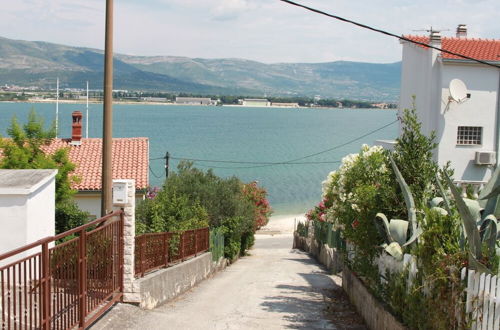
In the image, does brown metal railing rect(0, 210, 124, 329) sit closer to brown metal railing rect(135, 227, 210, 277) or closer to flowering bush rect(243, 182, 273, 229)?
brown metal railing rect(135, 227, 210, 277)

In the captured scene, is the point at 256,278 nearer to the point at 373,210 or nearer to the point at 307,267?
the point at 307,267

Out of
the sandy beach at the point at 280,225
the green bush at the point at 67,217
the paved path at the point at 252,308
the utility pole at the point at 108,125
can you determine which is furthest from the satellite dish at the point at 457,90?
the sandy beach at the point at 280,225

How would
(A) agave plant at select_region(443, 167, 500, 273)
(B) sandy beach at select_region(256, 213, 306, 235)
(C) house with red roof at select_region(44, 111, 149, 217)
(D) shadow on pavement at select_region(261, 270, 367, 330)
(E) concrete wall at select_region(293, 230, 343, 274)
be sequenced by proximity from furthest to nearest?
(B) sandy beach at select_region(256, 213, 306, 235) < (C) house with red roof at select_region(44, 111, 149, 217) < (E) concrete wall at select_region(293, 230, 343, 274) < (D) shadow on pavement at select_region(261, 270, 367, 330) < (A) agave plant at select_region(443, 167, 500, 273)

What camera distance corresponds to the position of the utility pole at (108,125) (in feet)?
44.4

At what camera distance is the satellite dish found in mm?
30953

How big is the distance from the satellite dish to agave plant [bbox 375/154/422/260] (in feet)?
64.3

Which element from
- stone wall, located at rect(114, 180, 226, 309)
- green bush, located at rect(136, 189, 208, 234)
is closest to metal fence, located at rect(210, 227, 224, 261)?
green bush, located at rect(136, 189, 208, 234)

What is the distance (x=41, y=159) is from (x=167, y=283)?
11141 mm

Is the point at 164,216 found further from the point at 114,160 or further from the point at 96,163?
the point at 114,160

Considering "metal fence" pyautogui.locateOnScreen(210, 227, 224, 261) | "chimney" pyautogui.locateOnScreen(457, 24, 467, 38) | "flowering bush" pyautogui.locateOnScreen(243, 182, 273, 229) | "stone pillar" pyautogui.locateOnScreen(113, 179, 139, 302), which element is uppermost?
"chimney" pyautogui.locateOnScreen(457, 24, 467, 38)

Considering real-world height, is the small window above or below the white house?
above

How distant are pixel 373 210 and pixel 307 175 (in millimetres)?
106816

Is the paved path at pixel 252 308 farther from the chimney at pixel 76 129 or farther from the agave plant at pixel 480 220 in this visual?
the chimney at pixel 76 129

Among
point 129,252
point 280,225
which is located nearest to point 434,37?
point 129,252
